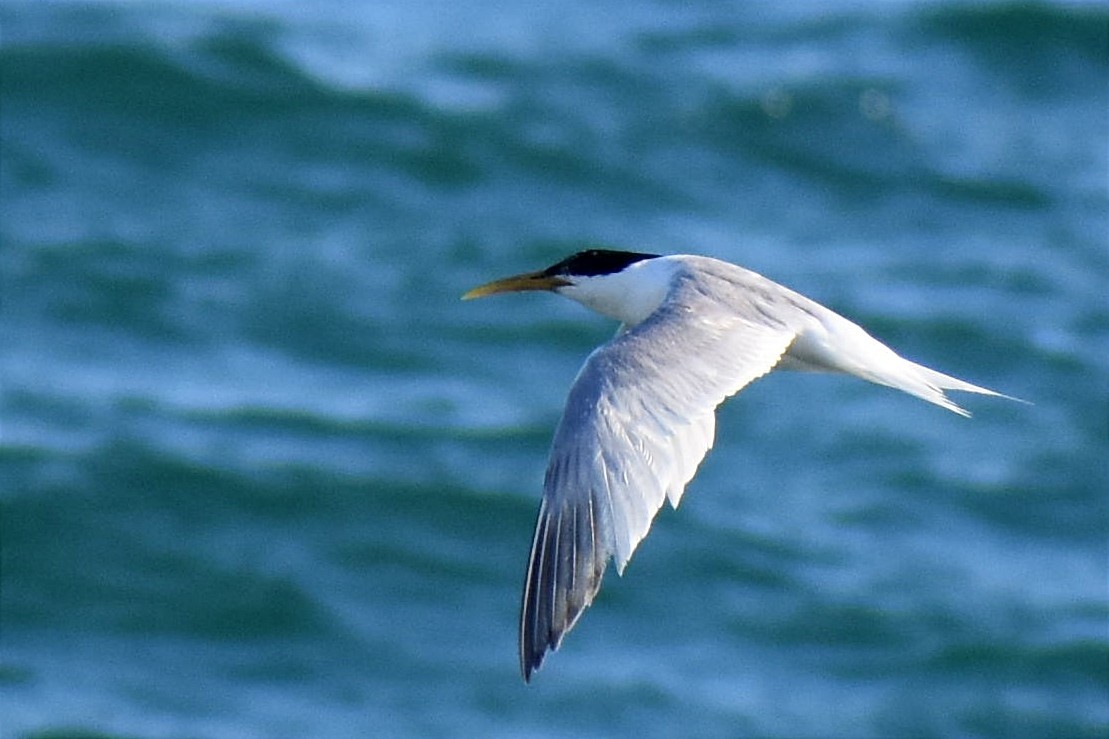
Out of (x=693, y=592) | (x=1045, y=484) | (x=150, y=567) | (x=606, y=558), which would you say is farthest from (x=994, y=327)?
(x=606, y=558)

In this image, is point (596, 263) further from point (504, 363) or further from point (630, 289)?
point (504, 363)

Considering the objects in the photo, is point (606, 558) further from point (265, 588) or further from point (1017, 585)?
point (1017, 585)

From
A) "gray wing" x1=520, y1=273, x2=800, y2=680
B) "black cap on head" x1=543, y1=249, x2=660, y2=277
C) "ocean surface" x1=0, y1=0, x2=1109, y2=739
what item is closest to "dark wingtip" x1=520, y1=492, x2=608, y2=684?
"gray wing" x1=520, y1=273, x2=800, y2=680

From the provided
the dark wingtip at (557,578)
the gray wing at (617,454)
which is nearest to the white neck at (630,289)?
the gray wing at (617,454)

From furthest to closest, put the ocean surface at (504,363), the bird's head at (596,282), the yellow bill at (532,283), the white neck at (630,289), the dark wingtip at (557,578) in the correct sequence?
the ocean surface at (504,363) < the yellow bill at (532,283) < the bird's head at (596,282) < the white neck at (630,289) < the dark wingtip at (557,578)

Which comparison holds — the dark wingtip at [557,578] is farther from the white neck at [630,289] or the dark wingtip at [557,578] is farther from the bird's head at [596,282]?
the bird's head at [596,282]
